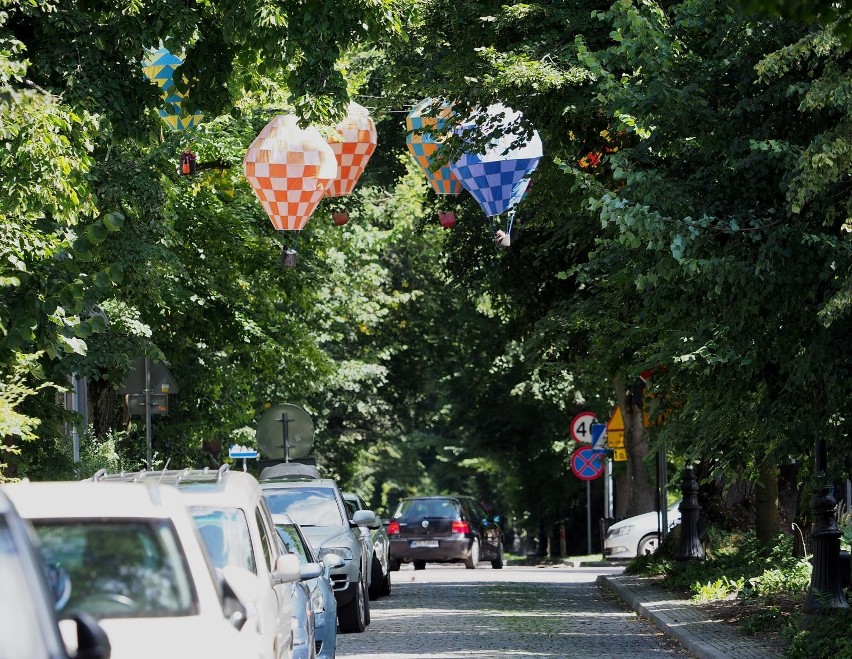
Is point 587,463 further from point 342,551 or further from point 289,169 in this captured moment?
point 289,169

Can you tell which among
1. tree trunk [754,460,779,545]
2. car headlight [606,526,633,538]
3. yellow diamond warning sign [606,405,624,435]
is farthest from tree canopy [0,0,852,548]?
car headlight [606,526,633,538]

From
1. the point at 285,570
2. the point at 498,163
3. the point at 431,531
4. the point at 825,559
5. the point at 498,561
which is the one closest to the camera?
the point at 285,570

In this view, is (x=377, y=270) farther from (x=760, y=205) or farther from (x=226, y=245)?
(x=760, y=205)

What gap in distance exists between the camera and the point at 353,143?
19.1 metres

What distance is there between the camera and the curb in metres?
14.2

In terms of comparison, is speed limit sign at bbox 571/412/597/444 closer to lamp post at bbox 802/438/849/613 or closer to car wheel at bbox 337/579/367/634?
car wheel at bbox 337/579/367/634

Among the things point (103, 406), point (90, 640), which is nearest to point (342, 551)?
point (90, 640)

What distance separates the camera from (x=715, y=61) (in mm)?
13398

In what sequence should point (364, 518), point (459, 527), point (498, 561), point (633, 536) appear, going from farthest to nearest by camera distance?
point (498, 561) < point (459, 527) < point (633, 536) < point (364, 518)

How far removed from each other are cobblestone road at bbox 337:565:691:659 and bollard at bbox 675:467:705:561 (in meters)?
1.38

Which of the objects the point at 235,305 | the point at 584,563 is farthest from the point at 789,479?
the point at 584,563

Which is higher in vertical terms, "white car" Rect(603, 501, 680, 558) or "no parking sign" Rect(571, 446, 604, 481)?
"no parking sign" Rect(571, 446, 604, 481)

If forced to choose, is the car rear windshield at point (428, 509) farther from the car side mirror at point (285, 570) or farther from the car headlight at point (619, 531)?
the car side mirror at point (285, 570)

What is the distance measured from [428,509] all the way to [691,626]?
18.1 m
